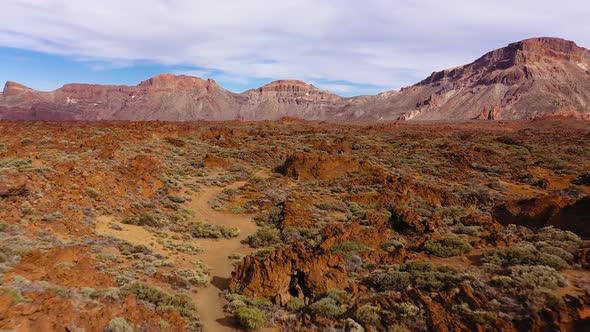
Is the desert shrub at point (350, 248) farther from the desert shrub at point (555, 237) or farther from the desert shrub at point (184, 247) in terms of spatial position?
the desert shrub at point (555, 237)

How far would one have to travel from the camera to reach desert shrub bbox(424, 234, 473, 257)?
510 inches

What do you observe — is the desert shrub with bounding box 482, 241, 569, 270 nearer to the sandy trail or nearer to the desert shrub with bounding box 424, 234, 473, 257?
the desert shrub with bounding box 424, 234, 473, 257

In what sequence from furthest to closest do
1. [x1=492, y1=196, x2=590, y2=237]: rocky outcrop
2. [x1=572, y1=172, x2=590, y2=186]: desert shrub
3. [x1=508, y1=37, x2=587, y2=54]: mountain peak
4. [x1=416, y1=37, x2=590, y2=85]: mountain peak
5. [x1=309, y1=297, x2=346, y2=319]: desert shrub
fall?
[x1=508, y1=37, x2=587, y2=54]: mountain peak < [x1=416, y1=37, x2=590, y2=85]: mountain peak < [x1=572, y1=172, x2=590, y2=186]: desert shrub < [x1=492, y1=196, x2=590, y2=237]: rocky outcrop < [x1=309, y1=297, x2=346, y2=319]: desert shrub

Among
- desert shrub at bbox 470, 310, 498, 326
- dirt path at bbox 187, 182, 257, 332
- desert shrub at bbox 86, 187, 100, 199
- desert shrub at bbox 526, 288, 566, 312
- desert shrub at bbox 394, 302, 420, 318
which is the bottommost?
dirt path at bbox 187, 182, 257, 332

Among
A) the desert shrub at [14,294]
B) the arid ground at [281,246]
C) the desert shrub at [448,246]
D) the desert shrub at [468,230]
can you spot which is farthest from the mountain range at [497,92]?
the desert shrub at [14,294]

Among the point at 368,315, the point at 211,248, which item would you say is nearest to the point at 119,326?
the point at 368,315

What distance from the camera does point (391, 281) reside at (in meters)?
10.9

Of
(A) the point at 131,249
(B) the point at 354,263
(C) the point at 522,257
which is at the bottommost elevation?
(B) the point at 354,263

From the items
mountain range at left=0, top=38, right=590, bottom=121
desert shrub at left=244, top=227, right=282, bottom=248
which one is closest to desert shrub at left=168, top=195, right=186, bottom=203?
desert shrub at left=244, top=227, right=282, bottom=248

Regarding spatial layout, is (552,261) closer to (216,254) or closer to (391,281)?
(391,281)

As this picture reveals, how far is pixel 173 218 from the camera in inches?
732

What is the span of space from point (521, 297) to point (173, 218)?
16.0m

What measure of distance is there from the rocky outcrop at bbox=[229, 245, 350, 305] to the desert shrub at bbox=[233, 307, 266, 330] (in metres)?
1.15

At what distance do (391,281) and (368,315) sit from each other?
2267 millimetres
